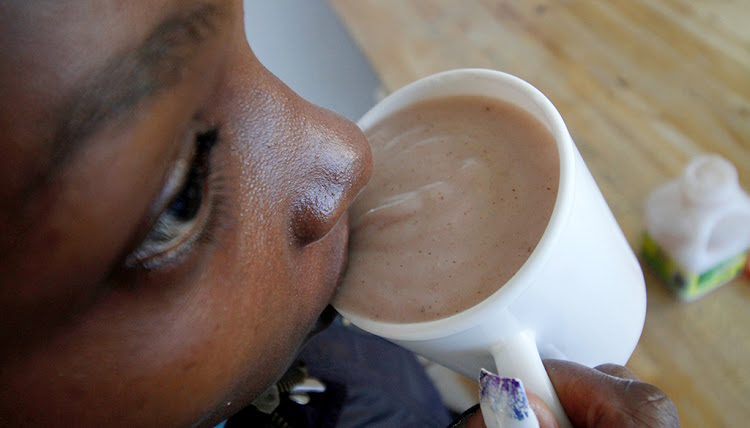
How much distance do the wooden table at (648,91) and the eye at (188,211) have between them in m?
0.48

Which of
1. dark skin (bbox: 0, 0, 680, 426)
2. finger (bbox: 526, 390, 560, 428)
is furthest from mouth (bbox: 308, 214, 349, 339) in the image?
finger (bbox: 526, 390, 560, 428)

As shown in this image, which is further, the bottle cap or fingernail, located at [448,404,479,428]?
the bottle cap

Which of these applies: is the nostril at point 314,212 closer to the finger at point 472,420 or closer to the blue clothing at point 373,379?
the finger at point 472,420

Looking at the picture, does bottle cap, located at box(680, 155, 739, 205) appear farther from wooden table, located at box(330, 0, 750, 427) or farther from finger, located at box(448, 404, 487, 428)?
finger, located at box(448, 404, 487, 428)

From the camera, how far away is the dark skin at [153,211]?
7.1 inches

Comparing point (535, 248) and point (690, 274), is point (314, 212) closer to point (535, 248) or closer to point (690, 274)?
point (535, 248)

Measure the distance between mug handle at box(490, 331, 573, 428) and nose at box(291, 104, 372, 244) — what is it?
115mm

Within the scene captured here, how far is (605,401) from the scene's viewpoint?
1.06 ft

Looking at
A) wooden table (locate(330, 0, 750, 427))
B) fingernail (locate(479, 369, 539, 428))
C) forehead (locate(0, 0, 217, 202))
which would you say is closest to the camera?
forehead (locate(0, 0, 217, 202))

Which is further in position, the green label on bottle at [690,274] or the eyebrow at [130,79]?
the green label on bottle at [690,274]

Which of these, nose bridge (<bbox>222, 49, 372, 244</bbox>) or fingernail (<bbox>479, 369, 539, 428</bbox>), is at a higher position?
nose bridge (<bbox>222, 49, 372, 244</bbox>)

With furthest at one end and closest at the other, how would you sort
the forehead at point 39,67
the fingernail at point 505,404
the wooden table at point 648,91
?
the wooden table at point 648,91, the fingernail at point 505,404, the forehead at point 39,67

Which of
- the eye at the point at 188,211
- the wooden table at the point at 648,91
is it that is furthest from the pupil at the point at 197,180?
the wooden table at the point at 648,91

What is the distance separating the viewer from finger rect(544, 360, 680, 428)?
0.32m
